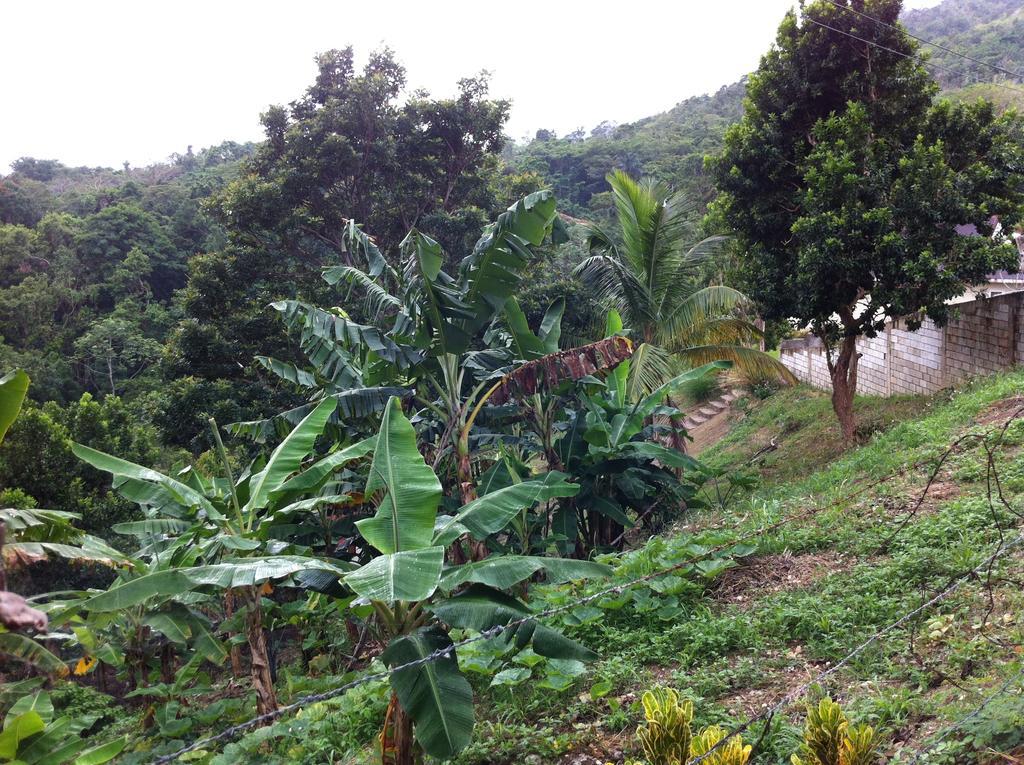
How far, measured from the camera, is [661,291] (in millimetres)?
12375

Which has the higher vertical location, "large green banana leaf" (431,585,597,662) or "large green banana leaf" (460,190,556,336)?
"large green banana leaf" (460,190,556,336)

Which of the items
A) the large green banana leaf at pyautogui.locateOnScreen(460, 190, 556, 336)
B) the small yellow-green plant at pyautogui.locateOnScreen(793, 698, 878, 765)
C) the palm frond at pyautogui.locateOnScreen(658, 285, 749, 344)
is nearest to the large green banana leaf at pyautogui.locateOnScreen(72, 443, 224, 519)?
the large green banana leaf at pyautogui.locateOnScreen(460, 190, 556, 336)

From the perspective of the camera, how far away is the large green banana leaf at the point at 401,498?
4.31 meters

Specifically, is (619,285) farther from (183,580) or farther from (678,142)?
(678,142)

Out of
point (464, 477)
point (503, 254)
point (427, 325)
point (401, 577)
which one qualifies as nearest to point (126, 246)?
point (427, 325)

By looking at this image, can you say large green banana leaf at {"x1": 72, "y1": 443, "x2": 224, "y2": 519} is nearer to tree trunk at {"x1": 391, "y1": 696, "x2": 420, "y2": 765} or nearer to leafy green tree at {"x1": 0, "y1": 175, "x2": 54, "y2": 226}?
tree trunk at {"x1": 391, "y1": 696, "x2": 420, "y2": 765}

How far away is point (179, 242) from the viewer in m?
32.9

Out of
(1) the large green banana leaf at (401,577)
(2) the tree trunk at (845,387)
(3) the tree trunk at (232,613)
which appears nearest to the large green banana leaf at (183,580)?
(1) the large green banana leaf at (401,577)

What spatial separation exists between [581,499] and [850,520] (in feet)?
11.2

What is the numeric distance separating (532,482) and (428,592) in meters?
1.66

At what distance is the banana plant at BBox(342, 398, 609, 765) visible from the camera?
3.71m

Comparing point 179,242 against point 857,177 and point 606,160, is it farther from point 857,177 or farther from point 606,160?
point 857,177

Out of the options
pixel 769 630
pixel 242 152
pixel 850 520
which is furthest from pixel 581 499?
pixel 242 152

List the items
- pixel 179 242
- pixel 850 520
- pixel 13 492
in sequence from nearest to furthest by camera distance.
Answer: pixel 850 520 < pixel 13 492 < pixel 179 242
